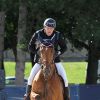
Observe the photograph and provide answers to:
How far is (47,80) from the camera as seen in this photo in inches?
416

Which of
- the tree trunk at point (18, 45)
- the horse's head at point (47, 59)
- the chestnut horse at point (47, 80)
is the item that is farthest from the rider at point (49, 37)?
the tree trunk at point (18, 45)

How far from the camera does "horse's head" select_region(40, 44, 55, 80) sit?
33.7 feet

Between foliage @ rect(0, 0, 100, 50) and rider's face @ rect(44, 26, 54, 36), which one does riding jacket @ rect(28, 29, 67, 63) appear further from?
foliage @ rect(0, 0, 100, 50)

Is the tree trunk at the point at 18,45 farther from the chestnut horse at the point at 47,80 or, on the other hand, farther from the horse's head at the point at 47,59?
the horse's head at the point at 47,59

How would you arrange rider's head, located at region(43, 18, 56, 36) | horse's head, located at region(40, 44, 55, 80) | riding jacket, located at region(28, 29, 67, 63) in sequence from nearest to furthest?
horse's head, located at region(40, 44, 55, 80), rider's head, located at region(43, 18, 56, 36), riding jacket, located at region(28, 29, 67, 63)

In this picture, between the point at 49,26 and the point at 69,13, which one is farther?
the point at 69,13

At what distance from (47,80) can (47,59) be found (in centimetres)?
55

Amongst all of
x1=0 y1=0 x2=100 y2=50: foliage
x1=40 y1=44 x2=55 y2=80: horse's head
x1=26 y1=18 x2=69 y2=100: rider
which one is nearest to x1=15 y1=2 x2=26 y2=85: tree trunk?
x1=0 y1=0 x2=100 y2=50: foliage

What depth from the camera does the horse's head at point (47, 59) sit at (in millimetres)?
10258

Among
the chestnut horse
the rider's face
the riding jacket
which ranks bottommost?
the chestnut horse

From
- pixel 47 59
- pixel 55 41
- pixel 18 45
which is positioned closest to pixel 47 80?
pixel 47 59

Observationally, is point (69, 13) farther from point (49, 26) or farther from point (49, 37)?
point (49, 26)

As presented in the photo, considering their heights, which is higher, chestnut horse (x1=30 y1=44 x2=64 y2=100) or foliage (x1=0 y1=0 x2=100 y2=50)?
foliage (x1=0 y1=0 x2=100 y2=50)

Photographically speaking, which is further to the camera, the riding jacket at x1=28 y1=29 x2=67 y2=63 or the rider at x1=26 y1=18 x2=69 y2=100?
the riding jacket at x1=28 y1=29 x2=67 y2=63
